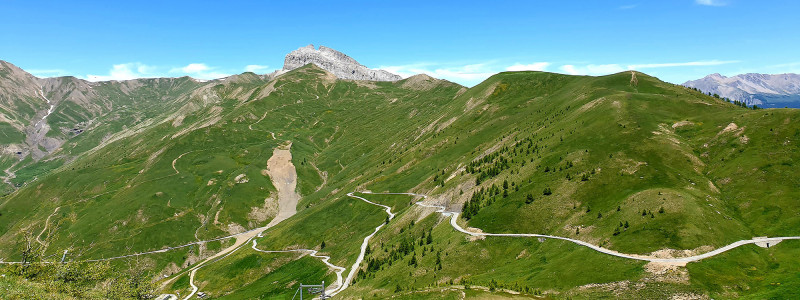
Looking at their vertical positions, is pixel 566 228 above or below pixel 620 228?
below

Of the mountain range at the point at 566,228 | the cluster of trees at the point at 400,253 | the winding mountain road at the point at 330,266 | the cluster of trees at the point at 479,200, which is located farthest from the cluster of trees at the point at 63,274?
the cluster of trees at the point at 479,200

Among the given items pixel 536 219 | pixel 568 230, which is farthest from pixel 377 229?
pixel 568 230

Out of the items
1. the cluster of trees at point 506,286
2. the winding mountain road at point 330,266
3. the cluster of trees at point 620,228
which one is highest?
the cluster of trees at point 620,228

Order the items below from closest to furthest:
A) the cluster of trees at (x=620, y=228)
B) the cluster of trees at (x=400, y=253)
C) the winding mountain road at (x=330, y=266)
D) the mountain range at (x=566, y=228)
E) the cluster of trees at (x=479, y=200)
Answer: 1. the mountain range at (x=566, y=228)
2. the cluster of trees at (x=620, y=228)
3. the cluster of trees at (x=400, y=253)
4. the cluster of trees at (x=479, y=200)
5. the winding mountain road at (x=330, y=266)

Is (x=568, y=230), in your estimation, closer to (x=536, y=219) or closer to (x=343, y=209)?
(x=536, y=219)

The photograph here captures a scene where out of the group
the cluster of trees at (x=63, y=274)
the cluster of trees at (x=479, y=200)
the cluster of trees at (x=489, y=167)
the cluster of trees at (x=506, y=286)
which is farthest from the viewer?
the cluster of trees at (x=489, y=167)

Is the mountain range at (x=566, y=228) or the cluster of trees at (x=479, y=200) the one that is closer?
the mountain range at (x=566, y=228)

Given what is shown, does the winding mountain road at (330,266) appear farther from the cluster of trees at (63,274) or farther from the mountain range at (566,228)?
the cluster of trees at (63,274)

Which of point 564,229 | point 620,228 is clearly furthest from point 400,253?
point 620,228

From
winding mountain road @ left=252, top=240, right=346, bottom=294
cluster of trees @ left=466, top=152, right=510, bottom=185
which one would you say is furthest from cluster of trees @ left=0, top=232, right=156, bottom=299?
cluster of trees @ left=466, top=152, right=510, bottom=185

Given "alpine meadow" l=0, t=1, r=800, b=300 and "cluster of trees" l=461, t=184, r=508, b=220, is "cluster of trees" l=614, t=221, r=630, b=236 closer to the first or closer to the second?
"alpine meadow" l=0, t=1, r=800, b=300

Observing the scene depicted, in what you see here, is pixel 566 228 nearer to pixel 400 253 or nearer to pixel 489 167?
pixel 400 253
